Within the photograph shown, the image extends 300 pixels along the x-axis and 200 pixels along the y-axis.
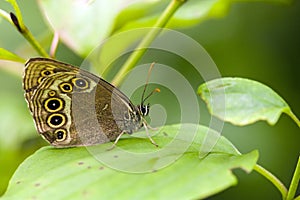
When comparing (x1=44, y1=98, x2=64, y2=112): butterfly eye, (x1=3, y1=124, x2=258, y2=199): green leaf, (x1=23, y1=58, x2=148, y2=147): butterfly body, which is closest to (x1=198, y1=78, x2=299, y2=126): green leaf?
(x1=3, y1=124, x2=258, y2=199): green leaf

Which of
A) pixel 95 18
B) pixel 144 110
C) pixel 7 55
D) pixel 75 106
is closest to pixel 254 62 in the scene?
pixel 95 18

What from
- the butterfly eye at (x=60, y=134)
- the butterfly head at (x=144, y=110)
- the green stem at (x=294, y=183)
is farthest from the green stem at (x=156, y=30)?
the green stem at (x=294, y=183)

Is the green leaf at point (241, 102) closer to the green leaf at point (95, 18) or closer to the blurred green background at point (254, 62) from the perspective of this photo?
the green leaf at point (95, 18)

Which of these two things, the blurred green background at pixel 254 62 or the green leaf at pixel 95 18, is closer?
the green leaf at pixel 95 18

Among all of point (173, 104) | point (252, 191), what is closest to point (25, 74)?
point (173, 104)

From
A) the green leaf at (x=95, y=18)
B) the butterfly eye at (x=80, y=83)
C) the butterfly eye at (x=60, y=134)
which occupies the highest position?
the green leaf at (x=95, y=18)

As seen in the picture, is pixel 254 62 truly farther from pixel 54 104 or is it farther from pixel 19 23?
pixel 19 23

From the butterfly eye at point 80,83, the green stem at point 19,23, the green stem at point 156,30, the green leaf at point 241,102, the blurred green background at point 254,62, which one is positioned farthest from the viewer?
the blurred green background at point 254,62

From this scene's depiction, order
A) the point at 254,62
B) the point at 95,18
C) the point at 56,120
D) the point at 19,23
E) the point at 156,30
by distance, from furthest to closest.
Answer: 1. the point at 254,62
2. the point at 95,18
3. the point at 156,30
4. the point at 56,120
5. the point at 19,23
